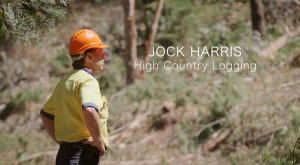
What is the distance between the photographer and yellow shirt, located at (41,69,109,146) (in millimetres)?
4430

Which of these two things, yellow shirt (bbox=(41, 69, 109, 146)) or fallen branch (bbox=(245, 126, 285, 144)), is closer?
yellow shirt (bbox=(41, 69, 109, 146))

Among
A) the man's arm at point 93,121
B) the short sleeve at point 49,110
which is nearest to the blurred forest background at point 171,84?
the short sleeve at point 49,110

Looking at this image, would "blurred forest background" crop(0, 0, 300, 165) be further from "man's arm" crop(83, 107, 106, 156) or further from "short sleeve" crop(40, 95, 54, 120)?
"man's arm" crop(83, 107, 106, 156)

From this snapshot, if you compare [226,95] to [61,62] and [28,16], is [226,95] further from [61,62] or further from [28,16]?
[28,16]

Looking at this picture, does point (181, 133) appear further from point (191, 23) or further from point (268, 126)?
point (191, 23)

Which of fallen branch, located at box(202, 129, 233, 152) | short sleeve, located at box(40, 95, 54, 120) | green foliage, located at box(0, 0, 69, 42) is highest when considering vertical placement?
green foliage, located at box(0, 0, 69, 42)

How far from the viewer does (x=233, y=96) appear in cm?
1091

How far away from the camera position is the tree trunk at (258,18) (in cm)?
1420

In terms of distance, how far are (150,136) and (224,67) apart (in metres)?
2.60

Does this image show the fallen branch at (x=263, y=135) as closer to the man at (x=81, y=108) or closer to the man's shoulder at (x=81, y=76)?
the man at (x=81, y=108)

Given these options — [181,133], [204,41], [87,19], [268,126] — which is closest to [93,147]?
[268,126]

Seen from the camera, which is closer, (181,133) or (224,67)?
(181,133)

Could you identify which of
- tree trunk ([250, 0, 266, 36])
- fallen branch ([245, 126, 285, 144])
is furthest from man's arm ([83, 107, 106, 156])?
tree trunk ([250, 0, 266, 36])

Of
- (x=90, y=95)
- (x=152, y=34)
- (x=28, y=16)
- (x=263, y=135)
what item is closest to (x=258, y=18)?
(x=152, y=34)
